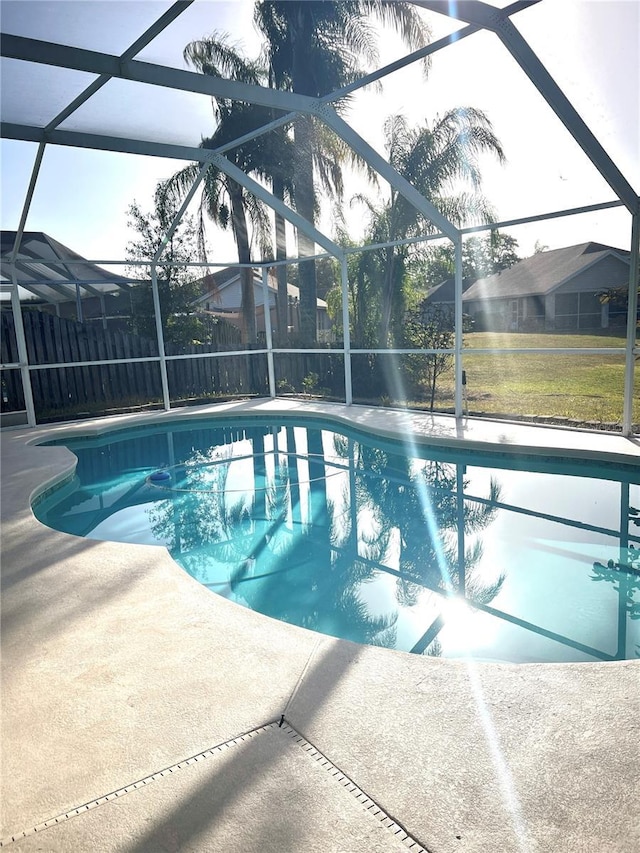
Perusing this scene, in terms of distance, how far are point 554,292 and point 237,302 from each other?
26.4 ft

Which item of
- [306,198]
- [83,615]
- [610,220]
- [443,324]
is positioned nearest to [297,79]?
[306,198]

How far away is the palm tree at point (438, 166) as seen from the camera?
10133 mm

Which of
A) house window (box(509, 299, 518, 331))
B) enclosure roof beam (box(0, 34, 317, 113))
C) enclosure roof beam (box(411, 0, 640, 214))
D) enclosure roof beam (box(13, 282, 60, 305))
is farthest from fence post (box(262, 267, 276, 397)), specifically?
enclosure roof beam (box(411, 0, 640, 214))

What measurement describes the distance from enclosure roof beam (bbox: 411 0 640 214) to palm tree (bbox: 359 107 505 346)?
16.1 ft

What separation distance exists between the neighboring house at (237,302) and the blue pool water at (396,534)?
5.57 metres

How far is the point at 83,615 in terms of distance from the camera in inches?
119

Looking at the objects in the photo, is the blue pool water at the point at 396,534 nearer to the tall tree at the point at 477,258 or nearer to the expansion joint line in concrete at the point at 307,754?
the expansion joint line in concrete at the point at 307,754

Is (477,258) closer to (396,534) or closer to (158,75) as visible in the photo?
(158,75)

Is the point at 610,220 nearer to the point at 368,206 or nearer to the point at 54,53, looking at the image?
the point at 368,206

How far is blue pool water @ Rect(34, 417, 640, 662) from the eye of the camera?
356 centimetres

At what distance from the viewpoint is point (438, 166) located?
409 inches

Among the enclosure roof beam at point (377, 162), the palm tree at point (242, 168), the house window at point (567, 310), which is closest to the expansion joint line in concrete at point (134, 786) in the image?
the enclosure roof beam at point (377, 162)

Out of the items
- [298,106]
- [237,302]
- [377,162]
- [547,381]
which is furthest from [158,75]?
[547,381]

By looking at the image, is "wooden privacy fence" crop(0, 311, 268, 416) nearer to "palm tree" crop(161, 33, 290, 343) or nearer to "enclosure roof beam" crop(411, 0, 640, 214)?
"palm tree" crop(161, 33, 290, 343)
